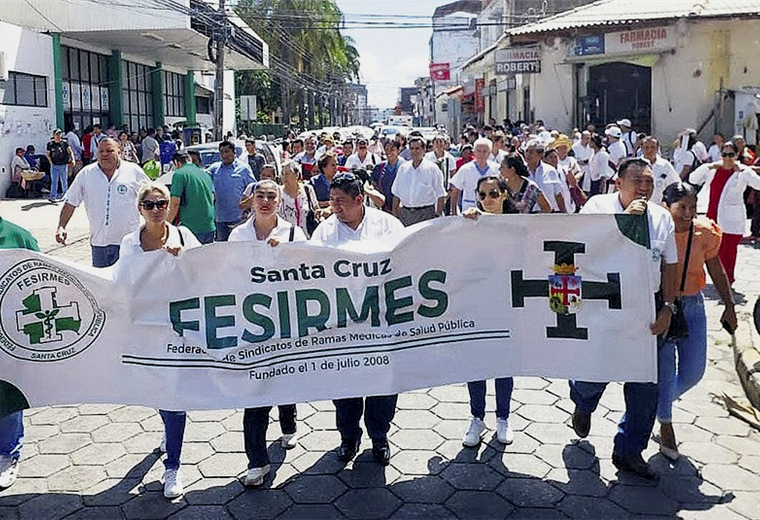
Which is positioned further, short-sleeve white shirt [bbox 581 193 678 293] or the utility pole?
the utility pole

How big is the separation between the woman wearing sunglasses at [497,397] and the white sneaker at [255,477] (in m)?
1.29

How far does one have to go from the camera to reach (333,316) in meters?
4.60

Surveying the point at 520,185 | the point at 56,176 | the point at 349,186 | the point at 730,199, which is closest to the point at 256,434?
the point at 349,186

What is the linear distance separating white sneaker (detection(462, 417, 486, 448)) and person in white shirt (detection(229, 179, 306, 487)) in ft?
3.55

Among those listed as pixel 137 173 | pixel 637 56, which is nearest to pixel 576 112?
pixel 637 56

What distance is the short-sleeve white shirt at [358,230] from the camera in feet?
16.1

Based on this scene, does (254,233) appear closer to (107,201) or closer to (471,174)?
(107,201)

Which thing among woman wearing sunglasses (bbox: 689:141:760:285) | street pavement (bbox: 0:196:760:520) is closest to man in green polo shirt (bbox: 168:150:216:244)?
street pavement (bbox: 0:196:760:520)

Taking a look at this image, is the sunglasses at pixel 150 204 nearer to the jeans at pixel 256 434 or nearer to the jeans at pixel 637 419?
the jeans at pixel 256 434

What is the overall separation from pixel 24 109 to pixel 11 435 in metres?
20.5

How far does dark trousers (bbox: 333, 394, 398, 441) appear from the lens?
486cm

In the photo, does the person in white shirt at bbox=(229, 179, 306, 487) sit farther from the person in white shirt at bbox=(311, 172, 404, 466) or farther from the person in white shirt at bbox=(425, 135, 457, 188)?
the person in white shirt at bbox=(425, 135, 457, 188)

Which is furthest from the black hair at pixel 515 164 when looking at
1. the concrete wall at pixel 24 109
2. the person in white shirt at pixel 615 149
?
the concrete wall at pixel 24 109

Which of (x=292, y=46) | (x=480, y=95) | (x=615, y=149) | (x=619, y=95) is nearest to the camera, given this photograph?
(x=615, y=149)
